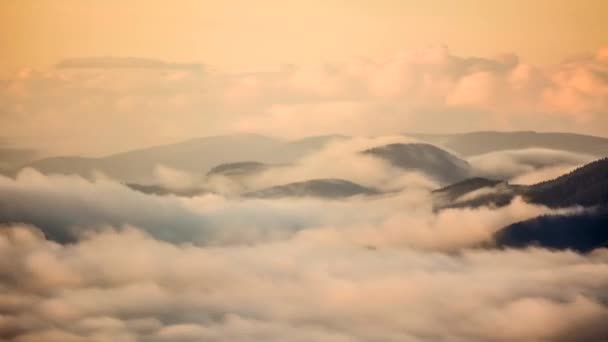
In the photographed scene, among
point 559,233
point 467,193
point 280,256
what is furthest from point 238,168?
point 559,233

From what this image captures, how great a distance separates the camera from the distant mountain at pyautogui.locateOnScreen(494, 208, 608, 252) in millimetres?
27406

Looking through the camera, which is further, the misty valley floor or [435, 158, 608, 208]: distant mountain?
[435, 158, 608, 208]: distant mountain

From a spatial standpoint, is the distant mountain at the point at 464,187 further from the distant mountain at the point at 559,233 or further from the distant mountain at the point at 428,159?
the distant mountain at the point at 559,233

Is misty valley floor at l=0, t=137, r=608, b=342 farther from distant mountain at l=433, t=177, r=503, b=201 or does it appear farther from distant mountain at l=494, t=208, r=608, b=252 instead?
distant mountain at l=494, t=208, r=608, b=252

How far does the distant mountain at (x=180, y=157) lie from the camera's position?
18953 millimetres

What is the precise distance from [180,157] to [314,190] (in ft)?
13.0

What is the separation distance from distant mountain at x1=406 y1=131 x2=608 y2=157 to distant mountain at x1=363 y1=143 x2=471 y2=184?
500mm

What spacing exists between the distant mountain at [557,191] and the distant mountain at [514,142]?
59cm

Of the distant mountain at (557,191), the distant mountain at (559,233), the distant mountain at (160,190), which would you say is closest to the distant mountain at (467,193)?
the distant mountain at (557,191)

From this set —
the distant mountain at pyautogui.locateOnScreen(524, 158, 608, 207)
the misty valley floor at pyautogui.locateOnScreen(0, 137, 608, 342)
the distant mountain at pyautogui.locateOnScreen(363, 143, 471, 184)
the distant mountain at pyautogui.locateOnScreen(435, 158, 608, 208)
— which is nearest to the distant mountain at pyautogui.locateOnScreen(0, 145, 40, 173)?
the misty valley floor at pyautogui.locateOnScreen(0, 137, 608, 342)

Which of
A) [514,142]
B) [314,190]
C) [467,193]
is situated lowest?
[314,190]

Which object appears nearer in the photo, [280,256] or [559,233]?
[280,256]

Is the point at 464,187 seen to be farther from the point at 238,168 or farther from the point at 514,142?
the point at 238,168

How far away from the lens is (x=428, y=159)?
70.1 feet
